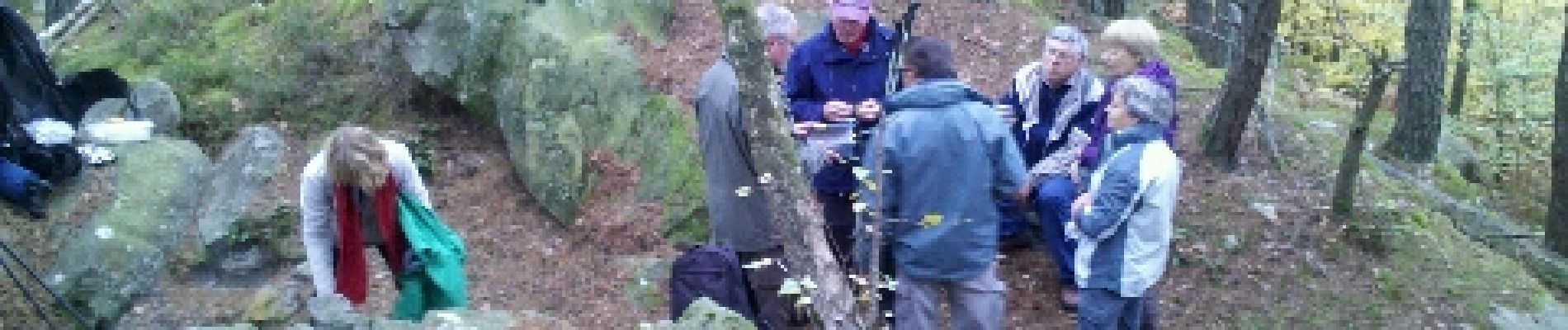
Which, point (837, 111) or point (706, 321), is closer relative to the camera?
point (706, 321)

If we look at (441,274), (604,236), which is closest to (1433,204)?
(604,236)

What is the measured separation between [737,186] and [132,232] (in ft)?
15.2

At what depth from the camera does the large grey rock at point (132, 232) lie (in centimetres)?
740

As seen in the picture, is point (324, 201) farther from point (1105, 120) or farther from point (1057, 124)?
point (1105, 120)

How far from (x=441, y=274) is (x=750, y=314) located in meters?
1.33

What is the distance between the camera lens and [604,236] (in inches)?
295

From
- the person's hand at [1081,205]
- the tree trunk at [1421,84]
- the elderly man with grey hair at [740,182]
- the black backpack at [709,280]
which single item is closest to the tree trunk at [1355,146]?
the person's hand at [1081,205]

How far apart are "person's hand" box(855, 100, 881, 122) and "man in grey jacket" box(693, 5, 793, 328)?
0.57 metres

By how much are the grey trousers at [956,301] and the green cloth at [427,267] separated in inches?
71.3

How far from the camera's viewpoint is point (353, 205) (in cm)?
479

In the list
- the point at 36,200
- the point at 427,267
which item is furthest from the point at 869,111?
the point at 36,200

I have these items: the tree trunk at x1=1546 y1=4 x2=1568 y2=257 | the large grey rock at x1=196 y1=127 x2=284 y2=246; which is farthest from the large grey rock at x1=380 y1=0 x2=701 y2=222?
the tree trunk at x1=1546 y1=4 x2=1568 y2=257

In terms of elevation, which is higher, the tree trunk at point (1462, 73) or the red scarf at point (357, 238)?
the red scarf at point (357, 238)

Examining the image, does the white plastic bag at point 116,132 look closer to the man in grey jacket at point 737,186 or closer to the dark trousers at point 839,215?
the man in grey jacket at point 737,186
